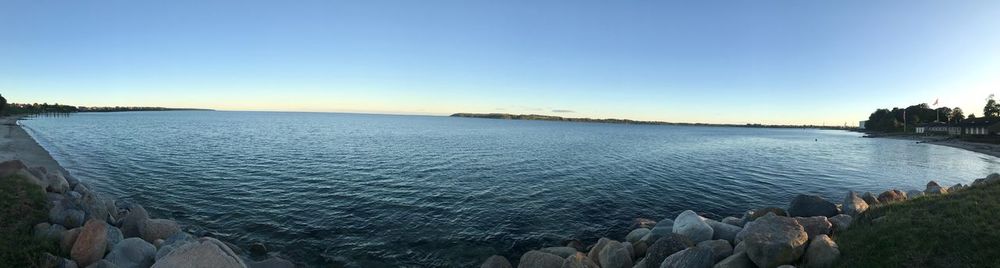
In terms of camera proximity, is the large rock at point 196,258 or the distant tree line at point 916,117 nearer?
the large rock at point 196,258

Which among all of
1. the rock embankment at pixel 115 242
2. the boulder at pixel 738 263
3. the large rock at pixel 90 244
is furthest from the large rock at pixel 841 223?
the large rock at pixel 90 244

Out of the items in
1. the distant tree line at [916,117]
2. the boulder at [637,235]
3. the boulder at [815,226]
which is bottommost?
the boulder at [637,235]

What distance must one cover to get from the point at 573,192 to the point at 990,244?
64.1 feet

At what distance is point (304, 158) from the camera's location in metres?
42.1

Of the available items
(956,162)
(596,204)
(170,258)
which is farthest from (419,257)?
(956,162)

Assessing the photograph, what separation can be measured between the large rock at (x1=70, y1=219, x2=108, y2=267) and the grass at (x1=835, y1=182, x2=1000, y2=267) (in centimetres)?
1850

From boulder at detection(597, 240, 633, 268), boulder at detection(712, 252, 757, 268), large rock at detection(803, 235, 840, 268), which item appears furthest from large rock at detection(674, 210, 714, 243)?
large rock at detection(803, 235, 840, 268)

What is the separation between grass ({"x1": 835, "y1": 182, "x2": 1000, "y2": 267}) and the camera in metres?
9.02

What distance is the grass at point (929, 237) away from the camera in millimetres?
9016

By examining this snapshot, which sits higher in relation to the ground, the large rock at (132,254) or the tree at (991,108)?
the tree at (991,108)

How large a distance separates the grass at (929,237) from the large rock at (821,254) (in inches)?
8.7

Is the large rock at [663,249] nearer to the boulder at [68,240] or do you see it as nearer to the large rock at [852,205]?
the large rock at [852,205]

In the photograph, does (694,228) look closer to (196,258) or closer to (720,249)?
(720,249)

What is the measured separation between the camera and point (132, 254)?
460 inches
